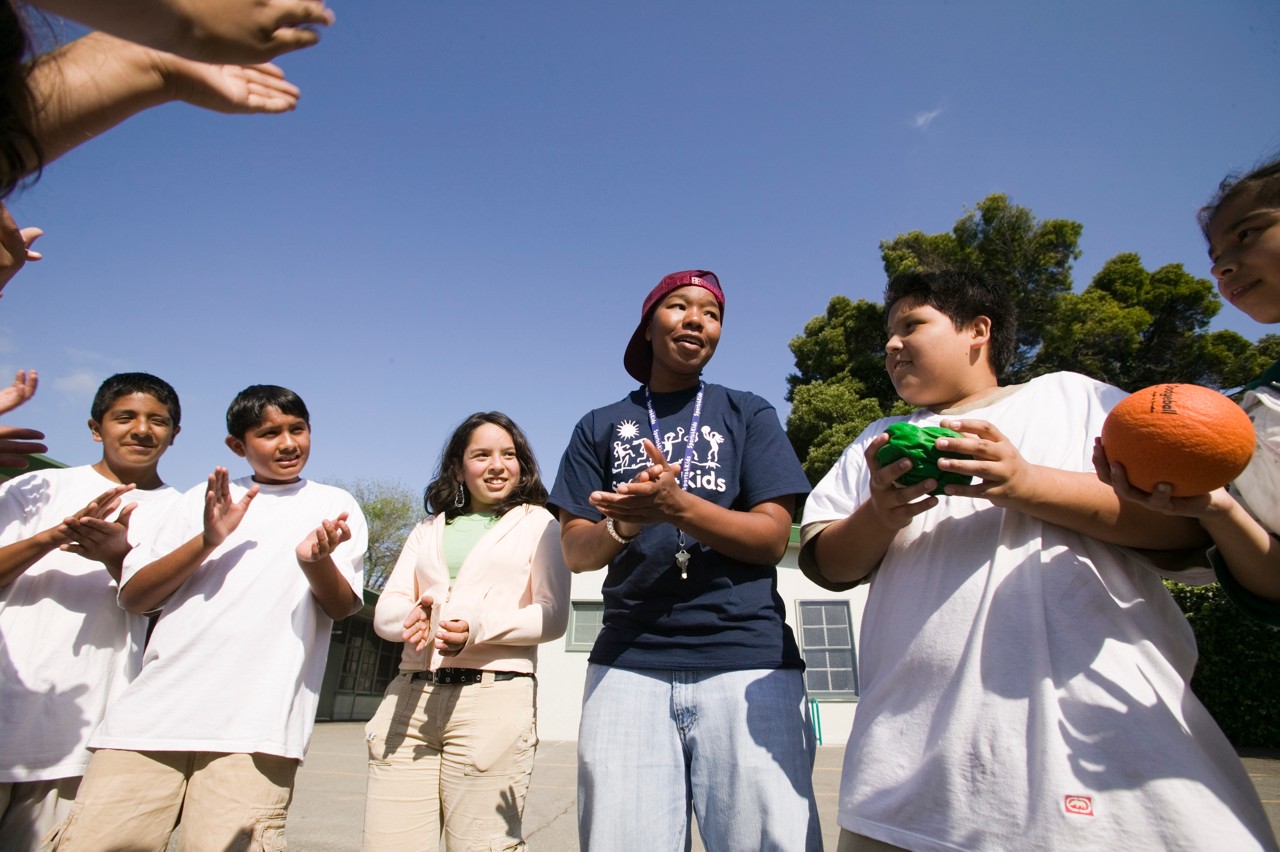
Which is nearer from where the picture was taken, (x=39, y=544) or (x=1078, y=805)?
(x=1078, y=805)

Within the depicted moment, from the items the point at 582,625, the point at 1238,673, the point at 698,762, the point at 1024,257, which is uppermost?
the point at 1024,257

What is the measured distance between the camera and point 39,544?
9.22 feet

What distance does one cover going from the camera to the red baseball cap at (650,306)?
283 centimetres

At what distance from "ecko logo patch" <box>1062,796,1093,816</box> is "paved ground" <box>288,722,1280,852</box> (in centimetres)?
443

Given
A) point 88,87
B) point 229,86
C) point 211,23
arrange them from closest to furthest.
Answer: point 211,23
point 88,87
point 229,86

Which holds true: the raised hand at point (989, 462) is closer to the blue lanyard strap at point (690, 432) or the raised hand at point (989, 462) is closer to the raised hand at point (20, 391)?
the blue lanyard strap at point (690, 432)

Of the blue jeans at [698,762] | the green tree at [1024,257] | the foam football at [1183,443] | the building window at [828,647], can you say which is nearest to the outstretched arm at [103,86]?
the blue jeans at [698,762]

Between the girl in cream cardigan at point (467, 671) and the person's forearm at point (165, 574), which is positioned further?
the person's forearm at point (165, 574)

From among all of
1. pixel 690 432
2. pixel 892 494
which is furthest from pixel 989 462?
pixel 690 432

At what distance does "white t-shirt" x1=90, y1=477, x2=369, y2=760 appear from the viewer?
2.57 m

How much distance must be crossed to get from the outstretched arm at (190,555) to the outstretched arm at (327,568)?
31cm

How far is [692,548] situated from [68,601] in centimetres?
274

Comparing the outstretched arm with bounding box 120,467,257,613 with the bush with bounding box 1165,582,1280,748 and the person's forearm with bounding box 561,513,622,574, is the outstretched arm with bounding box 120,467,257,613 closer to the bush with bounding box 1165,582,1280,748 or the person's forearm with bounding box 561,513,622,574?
the person's forearm with bounding box 561,513,622,574

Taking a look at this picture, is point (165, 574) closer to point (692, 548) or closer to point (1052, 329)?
point (692, 548)
